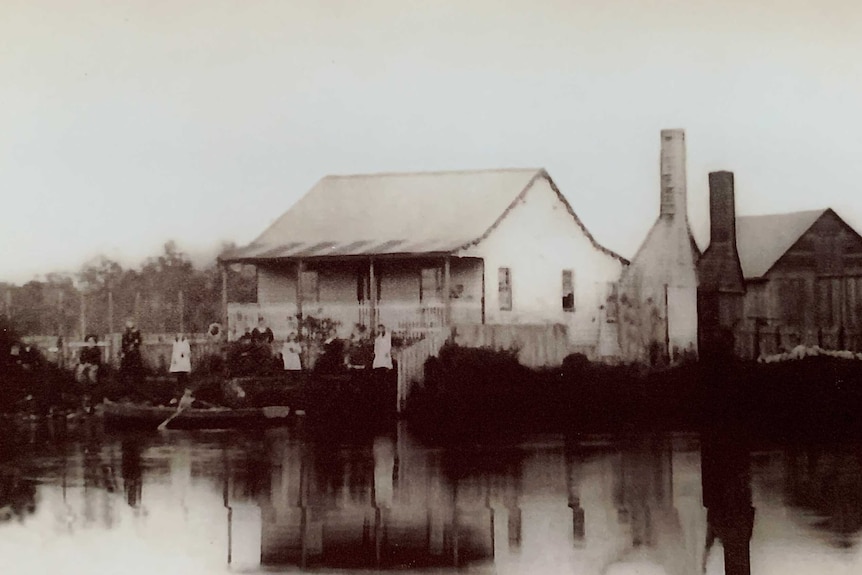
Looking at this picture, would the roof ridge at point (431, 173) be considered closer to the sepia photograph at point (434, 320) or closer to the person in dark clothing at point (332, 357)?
the sepia photograph at point (434, 320)

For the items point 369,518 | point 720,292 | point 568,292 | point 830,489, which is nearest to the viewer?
point 369,518

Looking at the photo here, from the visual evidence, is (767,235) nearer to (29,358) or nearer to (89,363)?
(89,363)

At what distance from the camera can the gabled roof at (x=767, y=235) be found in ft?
23.7

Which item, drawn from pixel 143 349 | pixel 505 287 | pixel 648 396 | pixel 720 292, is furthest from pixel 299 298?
pixel 720 292

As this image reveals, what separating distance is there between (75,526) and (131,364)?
1.31 m

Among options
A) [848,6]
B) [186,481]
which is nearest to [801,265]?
[848,6]

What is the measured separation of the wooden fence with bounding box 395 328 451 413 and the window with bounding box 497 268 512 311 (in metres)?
0.49

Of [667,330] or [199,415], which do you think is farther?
[199,415]

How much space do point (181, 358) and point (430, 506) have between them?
217 cm

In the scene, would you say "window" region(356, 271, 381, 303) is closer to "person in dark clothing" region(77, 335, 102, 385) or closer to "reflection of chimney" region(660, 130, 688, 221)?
"person in dark clothing" region(77, 335, 102, 385)

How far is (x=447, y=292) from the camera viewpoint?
830 cm

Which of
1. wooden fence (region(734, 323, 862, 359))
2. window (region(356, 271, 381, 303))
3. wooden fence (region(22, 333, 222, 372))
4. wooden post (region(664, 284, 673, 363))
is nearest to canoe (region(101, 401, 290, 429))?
wooden fence (region(22, 333, 222, 372))

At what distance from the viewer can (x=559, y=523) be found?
6434 millimetres

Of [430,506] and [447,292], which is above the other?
[447,292]
